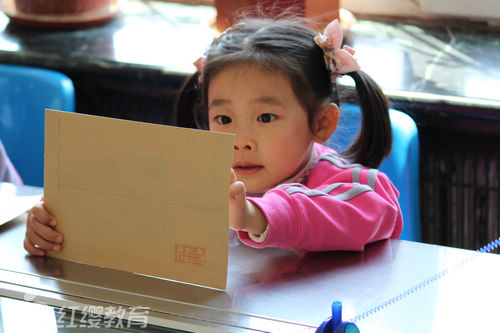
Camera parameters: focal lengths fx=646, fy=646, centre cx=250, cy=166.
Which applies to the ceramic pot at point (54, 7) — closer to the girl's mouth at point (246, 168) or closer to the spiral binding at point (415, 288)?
the girl's mouth at point (246, 168)

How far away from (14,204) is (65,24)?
1293 mm

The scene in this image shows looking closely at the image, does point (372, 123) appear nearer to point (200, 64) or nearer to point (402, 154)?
point (402, 154)

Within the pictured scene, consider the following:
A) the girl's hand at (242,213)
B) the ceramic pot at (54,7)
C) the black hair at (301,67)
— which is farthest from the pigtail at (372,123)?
the ceramic pot at (54,7)

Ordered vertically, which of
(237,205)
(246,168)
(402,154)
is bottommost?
(402,154)

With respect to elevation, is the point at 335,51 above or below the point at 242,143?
above

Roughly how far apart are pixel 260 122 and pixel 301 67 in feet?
0.48

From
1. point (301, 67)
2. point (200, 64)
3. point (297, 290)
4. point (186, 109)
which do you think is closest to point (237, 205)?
point (297, 290)

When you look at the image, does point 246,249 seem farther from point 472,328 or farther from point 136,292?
point 472,328

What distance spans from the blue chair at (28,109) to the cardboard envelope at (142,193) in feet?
3.16

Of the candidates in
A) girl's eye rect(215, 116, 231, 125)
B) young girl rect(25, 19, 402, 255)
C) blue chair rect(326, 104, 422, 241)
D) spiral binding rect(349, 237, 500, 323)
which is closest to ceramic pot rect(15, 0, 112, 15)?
young girl rect(25, 19, 402, 255)

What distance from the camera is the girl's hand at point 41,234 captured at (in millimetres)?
853

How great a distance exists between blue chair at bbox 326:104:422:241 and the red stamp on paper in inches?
27.3

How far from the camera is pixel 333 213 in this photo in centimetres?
94

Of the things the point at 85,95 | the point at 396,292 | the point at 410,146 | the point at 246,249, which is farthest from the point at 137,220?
the point at 85,95
